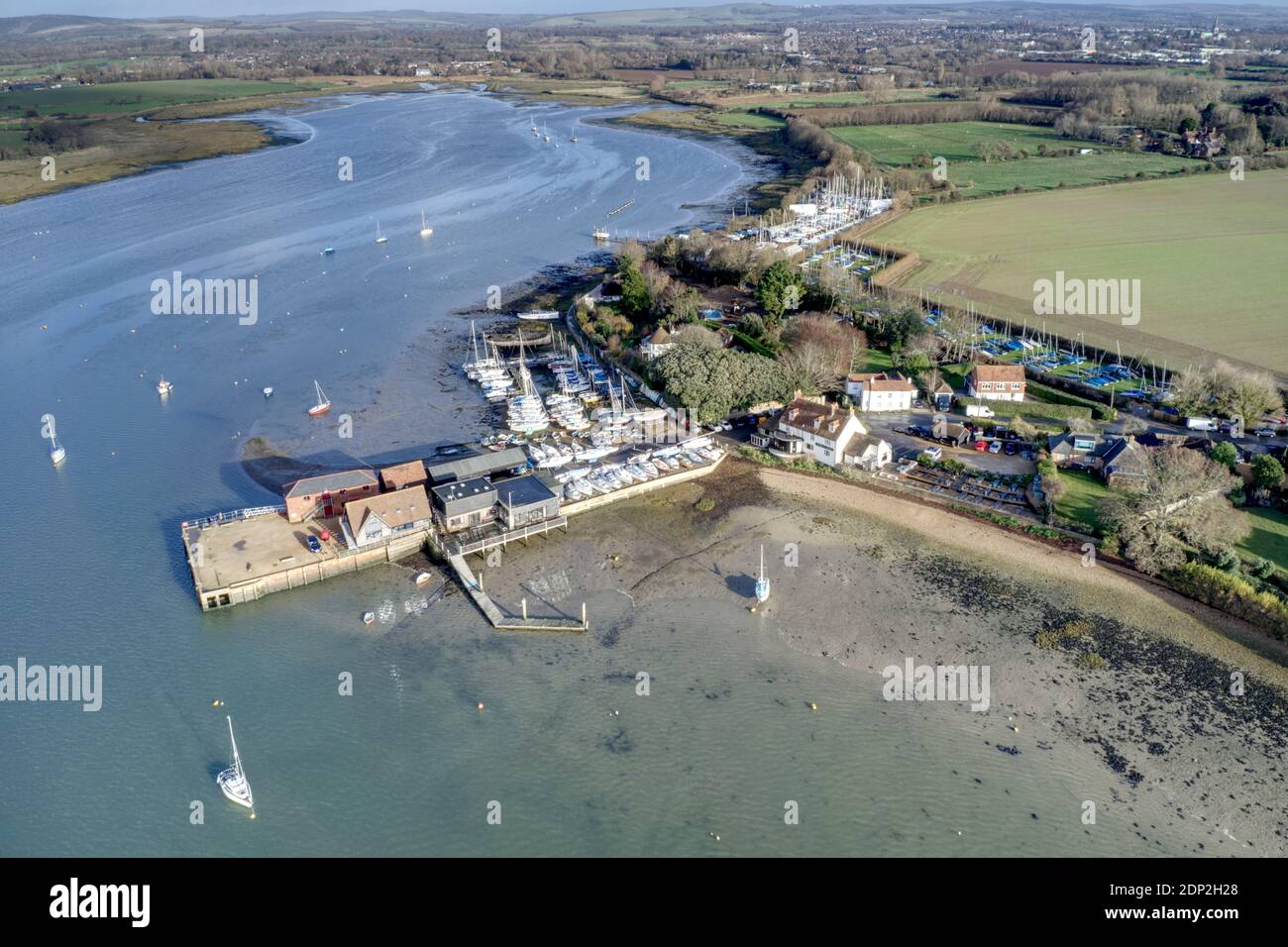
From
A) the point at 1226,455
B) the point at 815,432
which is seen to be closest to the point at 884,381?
the point at 815,432

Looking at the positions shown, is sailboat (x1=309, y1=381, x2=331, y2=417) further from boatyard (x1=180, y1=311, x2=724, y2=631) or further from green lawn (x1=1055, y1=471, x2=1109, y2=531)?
green lawn (x1=1055, y1=471, x2=1109, y2=531)

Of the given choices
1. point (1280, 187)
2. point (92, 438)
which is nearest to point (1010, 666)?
point (92, 438)

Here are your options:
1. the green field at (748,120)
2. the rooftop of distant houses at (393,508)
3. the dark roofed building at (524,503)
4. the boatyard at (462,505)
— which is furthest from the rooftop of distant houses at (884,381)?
the green field at (748,120)

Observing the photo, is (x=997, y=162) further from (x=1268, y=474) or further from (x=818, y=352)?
(x=1268, y=474)

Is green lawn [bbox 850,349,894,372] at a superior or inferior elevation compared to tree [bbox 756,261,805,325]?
inferior

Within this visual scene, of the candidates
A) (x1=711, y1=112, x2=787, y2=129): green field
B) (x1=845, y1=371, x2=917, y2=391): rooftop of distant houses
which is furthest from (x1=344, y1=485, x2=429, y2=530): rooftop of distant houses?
(x1=711, y1=112, x2=787, y2=129): green field

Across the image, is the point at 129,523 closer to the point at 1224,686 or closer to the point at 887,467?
the point at 887,467
